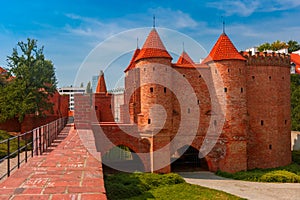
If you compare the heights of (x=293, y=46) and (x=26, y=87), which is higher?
(x=293, y=46)

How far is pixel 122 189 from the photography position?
1407cm

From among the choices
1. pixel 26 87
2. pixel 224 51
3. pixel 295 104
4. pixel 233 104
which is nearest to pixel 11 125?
pixel 26 87

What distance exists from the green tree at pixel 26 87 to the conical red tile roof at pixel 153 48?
10.2 m

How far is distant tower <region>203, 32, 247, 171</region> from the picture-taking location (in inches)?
855

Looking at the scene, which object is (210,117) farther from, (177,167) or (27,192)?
(27,192)

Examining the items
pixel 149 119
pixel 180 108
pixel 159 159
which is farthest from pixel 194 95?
pixel 159 159

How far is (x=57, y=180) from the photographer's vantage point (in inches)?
189

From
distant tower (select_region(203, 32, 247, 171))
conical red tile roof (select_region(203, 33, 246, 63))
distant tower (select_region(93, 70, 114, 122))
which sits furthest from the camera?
distant tower (select_region(93, 70, 114, 122))

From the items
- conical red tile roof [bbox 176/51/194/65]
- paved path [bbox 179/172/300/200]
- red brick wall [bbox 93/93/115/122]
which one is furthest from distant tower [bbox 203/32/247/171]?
red brick wall [bbox 93/93/115/122]

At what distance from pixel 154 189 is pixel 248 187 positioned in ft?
20.2

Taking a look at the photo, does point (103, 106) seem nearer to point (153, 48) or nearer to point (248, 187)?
point (153, 48)

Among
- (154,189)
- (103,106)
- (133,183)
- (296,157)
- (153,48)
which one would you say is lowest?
(296,157)

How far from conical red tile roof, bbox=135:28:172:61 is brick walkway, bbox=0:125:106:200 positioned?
14.7m

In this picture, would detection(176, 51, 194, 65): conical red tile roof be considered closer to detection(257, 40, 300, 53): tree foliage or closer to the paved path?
the paved path
